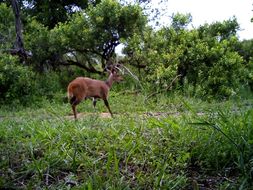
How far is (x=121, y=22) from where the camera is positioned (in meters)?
12.8

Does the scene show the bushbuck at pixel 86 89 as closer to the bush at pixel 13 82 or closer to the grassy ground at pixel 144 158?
the bush at pixel 13 82

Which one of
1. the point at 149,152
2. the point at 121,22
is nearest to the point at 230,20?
the point at 121,22

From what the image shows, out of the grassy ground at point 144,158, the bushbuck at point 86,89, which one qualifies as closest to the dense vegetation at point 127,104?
the grassy ground at point 144,158

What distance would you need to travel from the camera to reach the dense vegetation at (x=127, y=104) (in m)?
2.68

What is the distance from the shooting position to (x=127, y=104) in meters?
9.00

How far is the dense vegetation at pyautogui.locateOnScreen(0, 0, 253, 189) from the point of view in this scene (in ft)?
8.80

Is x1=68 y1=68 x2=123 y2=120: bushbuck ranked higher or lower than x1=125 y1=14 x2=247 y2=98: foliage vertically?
lower

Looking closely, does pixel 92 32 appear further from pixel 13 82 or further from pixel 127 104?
pixel 127 104

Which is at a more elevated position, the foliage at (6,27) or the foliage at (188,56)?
the foliage at (6,27)

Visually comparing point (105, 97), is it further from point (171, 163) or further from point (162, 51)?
point (171, 163)

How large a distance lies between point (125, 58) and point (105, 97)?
15.0 feet

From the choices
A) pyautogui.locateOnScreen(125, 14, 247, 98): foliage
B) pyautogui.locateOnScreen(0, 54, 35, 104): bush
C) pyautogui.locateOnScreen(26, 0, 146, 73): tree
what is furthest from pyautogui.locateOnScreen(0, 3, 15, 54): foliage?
pyautogui.locateOnScreen(125, 14, 247, 98): foliage

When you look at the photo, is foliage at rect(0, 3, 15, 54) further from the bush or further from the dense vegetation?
the bush

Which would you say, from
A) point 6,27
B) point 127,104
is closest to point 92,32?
point 6,27
